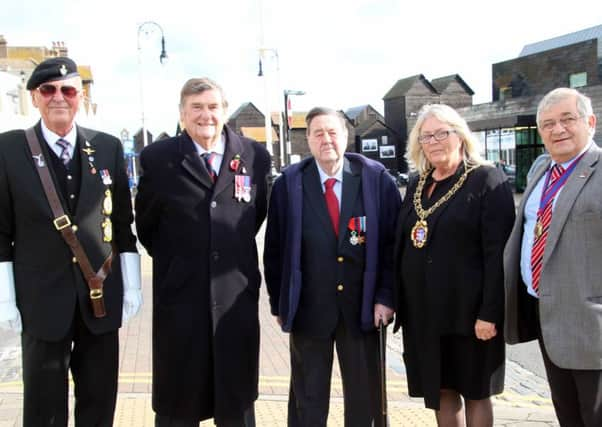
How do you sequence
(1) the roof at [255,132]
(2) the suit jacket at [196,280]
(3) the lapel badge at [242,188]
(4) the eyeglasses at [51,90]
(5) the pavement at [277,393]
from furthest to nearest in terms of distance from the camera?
(1) the roof at [255,132]
(5) the pavement at [277,393]
(3) the lapel badge at [242,188]
(2) the suit jacket at [196,280]
(4) the eyeglasses at [51,90]

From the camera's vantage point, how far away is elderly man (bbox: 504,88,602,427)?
260 cm

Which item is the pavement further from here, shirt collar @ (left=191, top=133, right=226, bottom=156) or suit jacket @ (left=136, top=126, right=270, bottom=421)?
shirt collar @ (left=191, top=133, right=226, bottom=156)

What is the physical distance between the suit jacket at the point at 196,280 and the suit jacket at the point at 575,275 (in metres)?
1.61

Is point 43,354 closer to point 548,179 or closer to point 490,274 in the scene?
point 490,274

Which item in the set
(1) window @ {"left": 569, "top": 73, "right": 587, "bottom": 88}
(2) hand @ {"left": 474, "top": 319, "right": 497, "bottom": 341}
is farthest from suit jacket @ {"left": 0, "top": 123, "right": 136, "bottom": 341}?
(1) window @ {"left": 569, "top": 73, "right": 587, "bottom": 88}

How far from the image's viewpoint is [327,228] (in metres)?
3.21

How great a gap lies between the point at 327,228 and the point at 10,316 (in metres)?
1.73

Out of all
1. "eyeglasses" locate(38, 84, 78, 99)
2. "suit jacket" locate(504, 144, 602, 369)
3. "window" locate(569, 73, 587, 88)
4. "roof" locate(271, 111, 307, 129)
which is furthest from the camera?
"roof" locate(271, 111, 307, 129)

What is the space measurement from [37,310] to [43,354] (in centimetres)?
23

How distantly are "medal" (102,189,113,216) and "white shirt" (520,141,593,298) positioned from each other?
224 centimetres

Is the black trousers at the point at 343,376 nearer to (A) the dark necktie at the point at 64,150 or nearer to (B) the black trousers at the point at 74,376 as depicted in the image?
(B) the black trousers at the point at 74,376

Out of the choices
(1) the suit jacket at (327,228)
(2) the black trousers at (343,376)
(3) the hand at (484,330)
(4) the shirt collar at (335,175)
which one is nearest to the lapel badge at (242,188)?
(1) the suit jacket at (327,228)

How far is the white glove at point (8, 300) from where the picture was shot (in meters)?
2.69

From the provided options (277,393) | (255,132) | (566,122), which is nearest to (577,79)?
(277,393)
